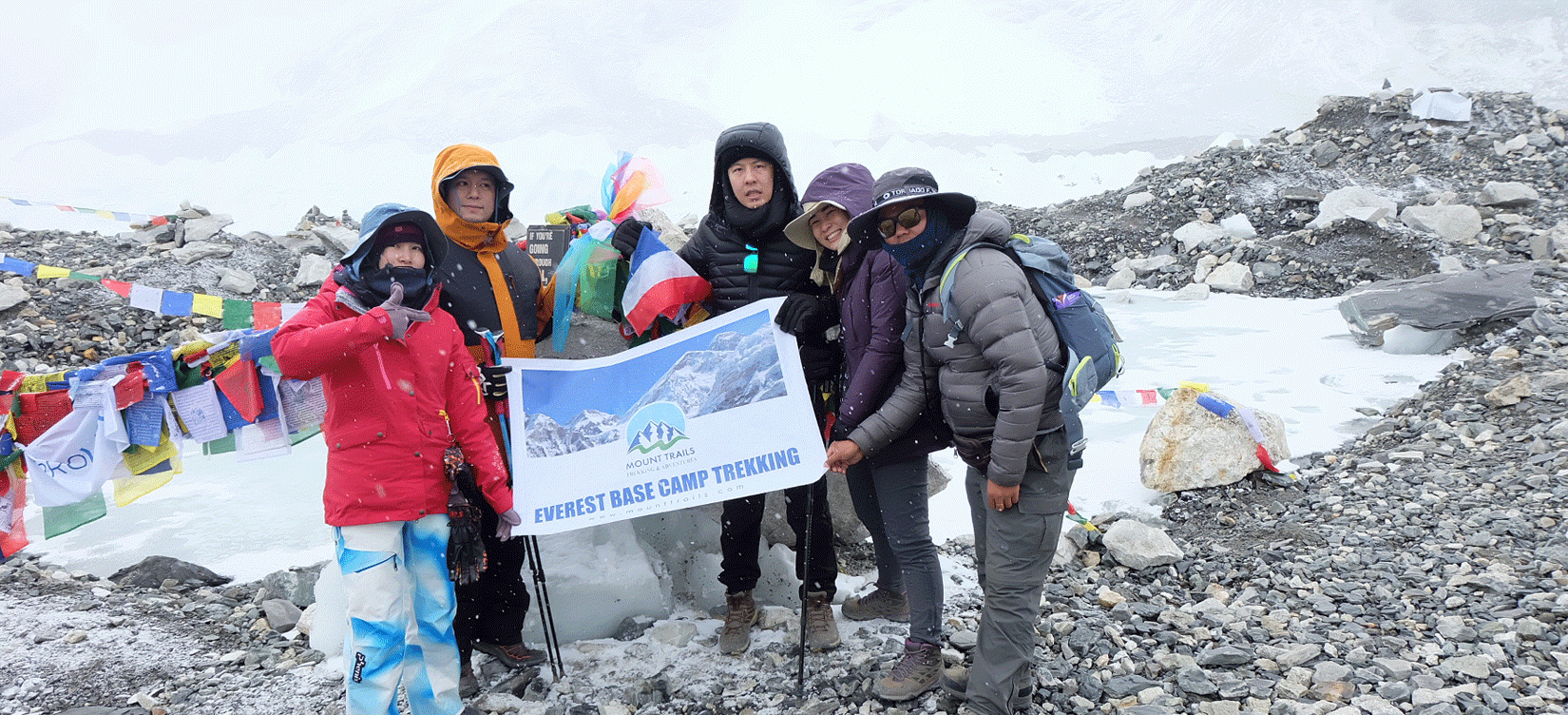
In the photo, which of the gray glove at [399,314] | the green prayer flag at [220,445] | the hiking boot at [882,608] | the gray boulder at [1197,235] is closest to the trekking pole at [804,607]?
the hiking boot at [882,608]

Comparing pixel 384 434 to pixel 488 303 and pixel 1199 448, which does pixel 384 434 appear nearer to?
pixel 488 303

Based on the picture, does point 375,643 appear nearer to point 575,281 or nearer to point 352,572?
point 352,572

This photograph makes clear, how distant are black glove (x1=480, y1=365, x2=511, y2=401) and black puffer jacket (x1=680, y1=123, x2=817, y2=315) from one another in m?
0.98

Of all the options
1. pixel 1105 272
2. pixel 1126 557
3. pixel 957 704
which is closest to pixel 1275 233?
pixel 1105 272

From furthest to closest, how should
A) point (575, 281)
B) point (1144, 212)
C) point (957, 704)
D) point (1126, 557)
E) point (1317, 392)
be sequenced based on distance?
point (1144, 212) → point (1317, 392) → point (1126, 557) → point (575, 281) → point (957, 704)

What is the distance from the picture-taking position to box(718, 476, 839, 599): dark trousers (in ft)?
12.5

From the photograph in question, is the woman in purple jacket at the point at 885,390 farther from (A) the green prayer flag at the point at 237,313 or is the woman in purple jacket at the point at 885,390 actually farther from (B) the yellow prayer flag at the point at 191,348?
(A) the green prayer flag at the point at 237,313

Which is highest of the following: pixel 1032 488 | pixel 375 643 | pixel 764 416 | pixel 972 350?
Result: pixel 972 350

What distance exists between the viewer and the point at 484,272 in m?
3.60

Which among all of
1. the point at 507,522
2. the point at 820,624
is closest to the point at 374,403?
the point at 507,522

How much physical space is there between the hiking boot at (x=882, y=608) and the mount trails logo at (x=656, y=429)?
4.39 feet

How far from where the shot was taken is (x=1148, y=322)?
1155 cm

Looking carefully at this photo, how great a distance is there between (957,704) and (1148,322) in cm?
939

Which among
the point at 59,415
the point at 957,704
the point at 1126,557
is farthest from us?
the point at 1126,557
